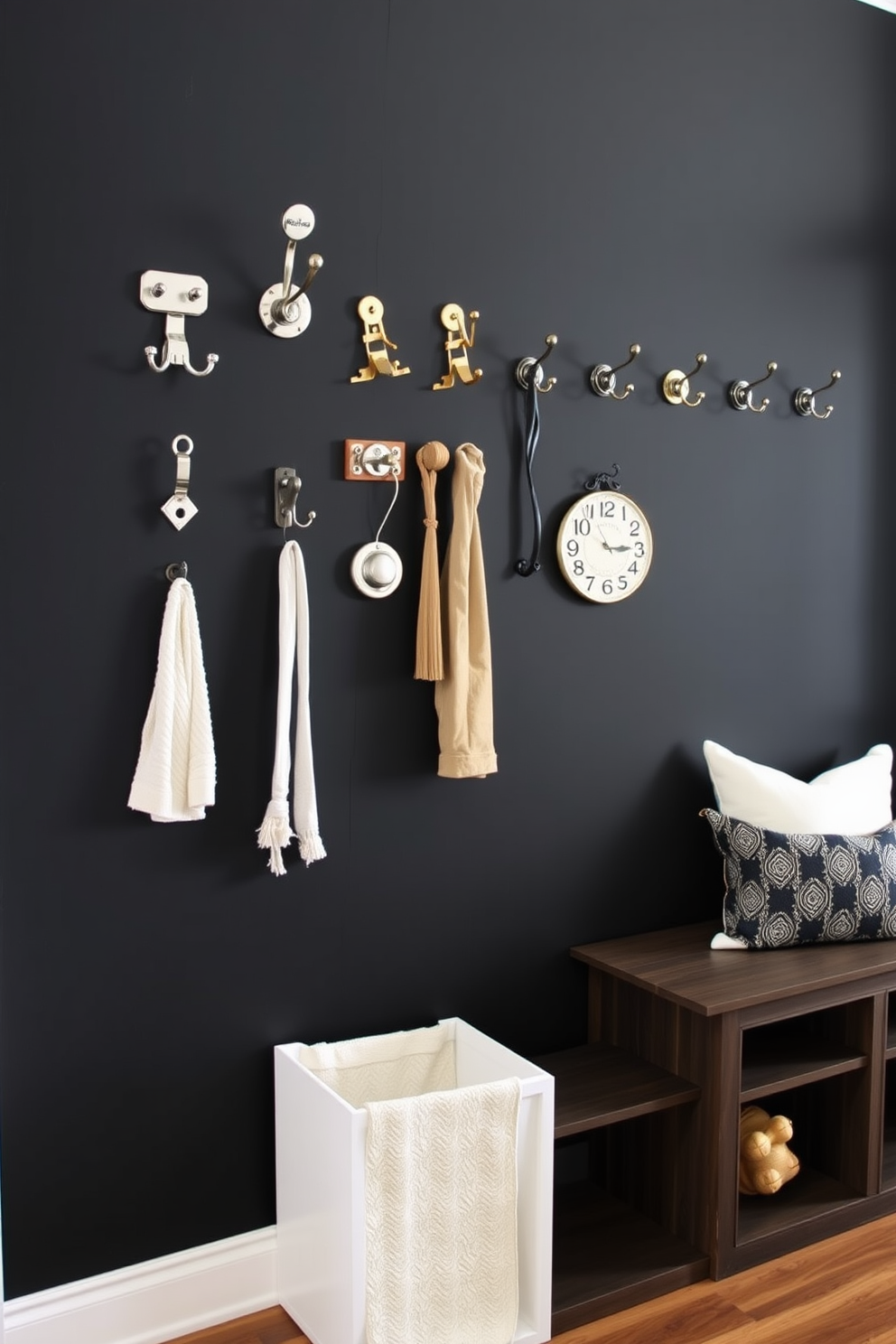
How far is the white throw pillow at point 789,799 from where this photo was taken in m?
2.69

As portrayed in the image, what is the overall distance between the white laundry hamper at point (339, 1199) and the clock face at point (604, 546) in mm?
967

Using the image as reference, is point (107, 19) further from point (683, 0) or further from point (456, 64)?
point (683, 0)

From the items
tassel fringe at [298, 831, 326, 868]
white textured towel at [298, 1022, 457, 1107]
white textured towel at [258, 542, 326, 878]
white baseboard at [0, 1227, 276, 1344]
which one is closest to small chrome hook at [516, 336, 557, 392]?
white textured towel at [258, 542, 326, 878]

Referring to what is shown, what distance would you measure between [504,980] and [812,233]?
1.89 metres

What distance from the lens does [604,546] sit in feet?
8.52

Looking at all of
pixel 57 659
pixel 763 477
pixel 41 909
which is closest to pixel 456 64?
pixel 763 477

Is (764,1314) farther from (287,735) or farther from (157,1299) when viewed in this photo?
(287,735)

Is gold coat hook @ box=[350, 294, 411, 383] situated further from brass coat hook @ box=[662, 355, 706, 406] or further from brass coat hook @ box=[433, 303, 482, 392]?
brass coat hook @ box=[662, 355, 706, 406]

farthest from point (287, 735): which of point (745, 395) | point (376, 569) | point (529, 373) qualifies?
point (745, 395)

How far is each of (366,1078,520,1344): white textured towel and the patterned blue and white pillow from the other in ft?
2.40

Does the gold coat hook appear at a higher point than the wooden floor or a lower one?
higher

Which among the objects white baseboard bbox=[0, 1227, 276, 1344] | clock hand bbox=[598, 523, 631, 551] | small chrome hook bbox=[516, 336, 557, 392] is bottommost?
white baseboard bbox=[0, 1227, 276, 1344]

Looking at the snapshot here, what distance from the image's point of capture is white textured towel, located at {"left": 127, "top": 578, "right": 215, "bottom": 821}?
80.8 inches

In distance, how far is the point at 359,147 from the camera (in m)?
2.28
